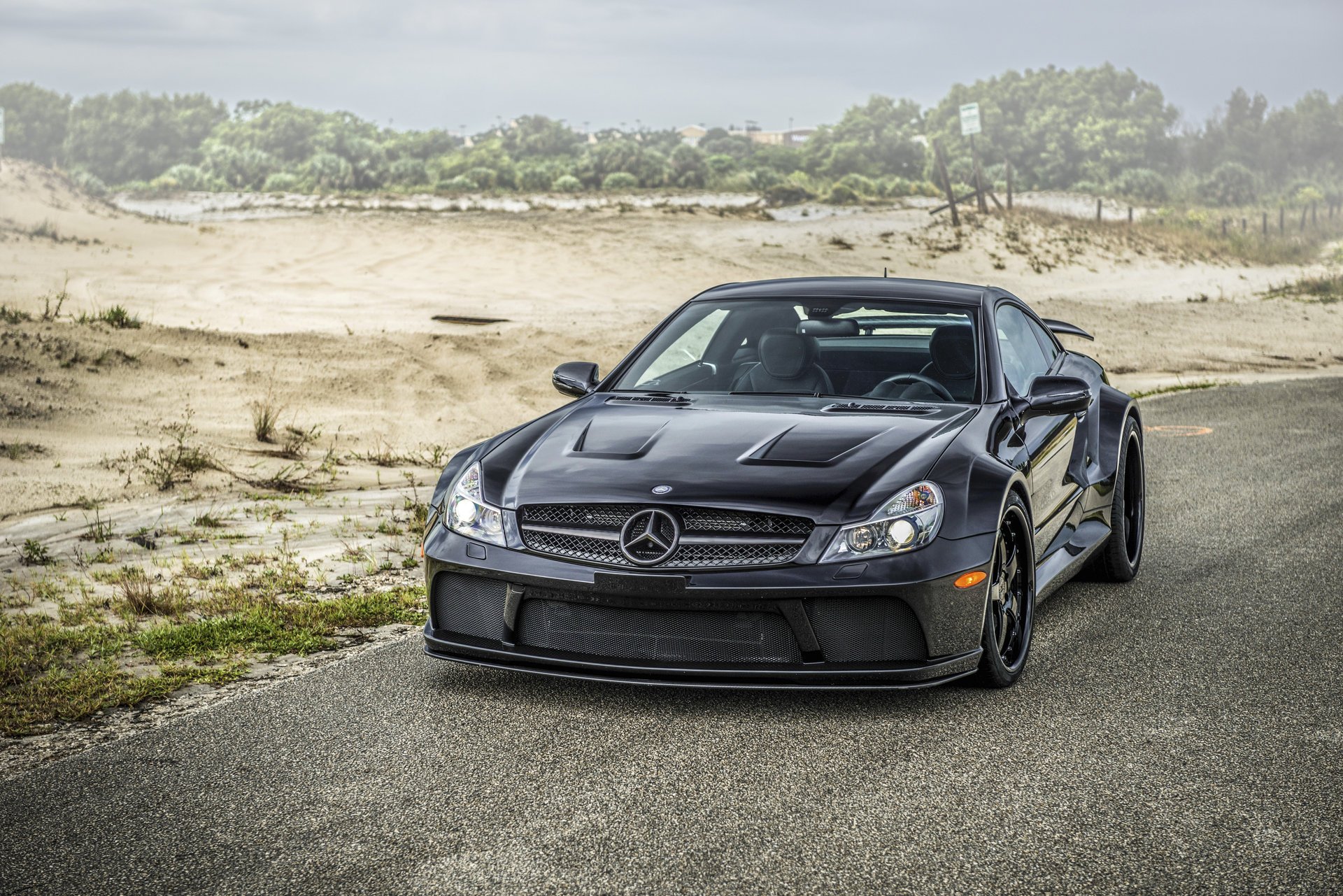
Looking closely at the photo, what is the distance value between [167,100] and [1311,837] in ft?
272

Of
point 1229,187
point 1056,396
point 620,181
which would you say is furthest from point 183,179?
point 1229,187

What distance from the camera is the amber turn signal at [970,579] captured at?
4570mm

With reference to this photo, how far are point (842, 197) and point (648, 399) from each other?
41.3 meters

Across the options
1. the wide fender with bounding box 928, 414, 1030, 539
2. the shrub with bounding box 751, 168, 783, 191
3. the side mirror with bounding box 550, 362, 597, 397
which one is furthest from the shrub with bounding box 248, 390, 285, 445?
the shrub with bounding box 751, 168, 783, 191

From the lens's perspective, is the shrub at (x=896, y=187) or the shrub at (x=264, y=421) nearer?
the shrub at (x=264, y=421)

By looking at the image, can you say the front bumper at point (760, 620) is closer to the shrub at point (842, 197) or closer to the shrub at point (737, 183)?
the shrub at point (842, 197)

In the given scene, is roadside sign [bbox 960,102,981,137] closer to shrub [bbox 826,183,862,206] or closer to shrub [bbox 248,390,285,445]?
shrub [bbox 826,183,862,206]

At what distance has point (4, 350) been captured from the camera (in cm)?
1421

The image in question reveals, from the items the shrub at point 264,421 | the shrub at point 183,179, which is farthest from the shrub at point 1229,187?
the shrub at point 264,421

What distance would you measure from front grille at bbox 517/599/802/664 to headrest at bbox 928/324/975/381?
1830 millimetres

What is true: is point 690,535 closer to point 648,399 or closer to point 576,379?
point 648,399

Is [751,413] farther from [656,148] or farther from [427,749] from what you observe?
[656,148]

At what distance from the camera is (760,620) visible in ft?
14.8

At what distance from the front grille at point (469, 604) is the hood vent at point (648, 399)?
1266 mm
